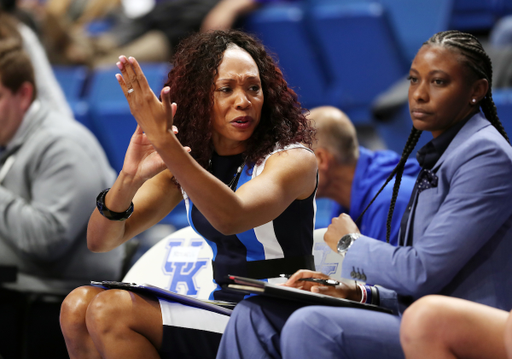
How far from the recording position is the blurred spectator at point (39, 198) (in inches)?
99.5

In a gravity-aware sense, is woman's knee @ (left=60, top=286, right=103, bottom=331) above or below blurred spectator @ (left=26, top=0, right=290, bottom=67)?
below

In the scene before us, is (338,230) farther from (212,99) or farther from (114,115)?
(114,115)

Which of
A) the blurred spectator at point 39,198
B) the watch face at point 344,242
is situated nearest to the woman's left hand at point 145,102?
the watch face at point 344,242

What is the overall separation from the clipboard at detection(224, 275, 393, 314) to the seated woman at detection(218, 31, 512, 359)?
0.15ft

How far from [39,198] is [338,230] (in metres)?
1.41

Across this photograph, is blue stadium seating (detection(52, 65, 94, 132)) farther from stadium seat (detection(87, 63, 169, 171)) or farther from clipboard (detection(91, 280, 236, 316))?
clipboard (detection(91, 280, 236, 316))

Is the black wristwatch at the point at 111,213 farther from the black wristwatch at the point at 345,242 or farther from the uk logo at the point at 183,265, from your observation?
the black wristwatch at the point at 345,242

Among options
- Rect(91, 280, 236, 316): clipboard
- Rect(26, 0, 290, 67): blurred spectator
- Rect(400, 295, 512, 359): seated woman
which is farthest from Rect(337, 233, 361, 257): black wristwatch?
Rect(26, 0, 290, 67): blurred spectator

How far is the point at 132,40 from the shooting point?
4.70m

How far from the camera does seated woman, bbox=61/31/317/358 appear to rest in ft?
4.72

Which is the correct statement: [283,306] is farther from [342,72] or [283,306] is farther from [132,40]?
[132,40]

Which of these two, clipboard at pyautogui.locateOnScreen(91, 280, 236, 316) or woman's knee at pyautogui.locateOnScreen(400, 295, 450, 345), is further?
clipboard at pyautogui.locateOnScreen(91, 280, 236, 316)

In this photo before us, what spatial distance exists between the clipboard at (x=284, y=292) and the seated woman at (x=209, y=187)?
0.14 metres

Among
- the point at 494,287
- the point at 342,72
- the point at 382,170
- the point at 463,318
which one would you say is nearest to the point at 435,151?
the point at 494,287
